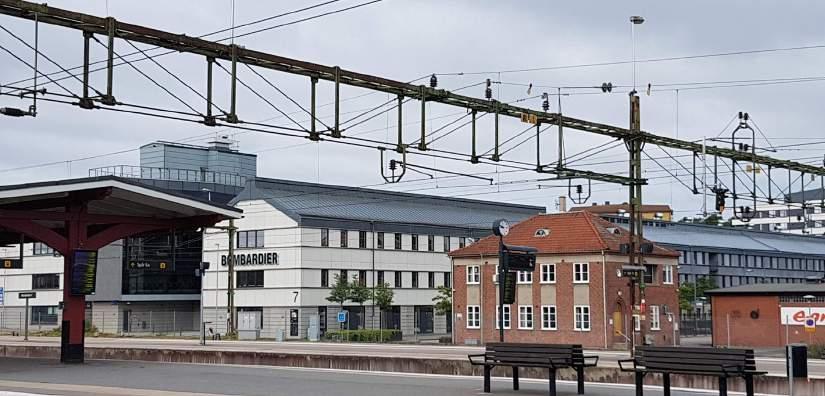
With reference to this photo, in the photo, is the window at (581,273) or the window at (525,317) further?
the window at (525,317)

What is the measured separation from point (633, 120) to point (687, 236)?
65.8m

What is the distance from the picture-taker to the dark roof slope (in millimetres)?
78625

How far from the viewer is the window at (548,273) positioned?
196 ft

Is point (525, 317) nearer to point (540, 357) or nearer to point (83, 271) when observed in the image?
point (83, 271)

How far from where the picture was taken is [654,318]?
197 ft

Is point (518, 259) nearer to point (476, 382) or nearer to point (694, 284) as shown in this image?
point (476, 382)

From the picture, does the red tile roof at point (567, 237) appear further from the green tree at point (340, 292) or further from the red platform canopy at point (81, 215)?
the red platform canopy at point (81, 215)

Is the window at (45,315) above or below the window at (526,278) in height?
below

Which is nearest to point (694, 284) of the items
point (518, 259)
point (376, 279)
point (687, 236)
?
point (687, 236)

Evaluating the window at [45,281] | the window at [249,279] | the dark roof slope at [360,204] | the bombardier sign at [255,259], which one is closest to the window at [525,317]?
the dark roof slope at [360,204]

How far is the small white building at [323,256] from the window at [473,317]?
1371 centimetres

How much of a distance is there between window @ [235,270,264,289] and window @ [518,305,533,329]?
24.3 meters

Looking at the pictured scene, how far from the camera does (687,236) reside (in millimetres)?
99375

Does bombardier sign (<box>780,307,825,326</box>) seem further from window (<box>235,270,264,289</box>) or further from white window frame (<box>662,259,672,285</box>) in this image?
window (<box>235,270,264,289</box>)
